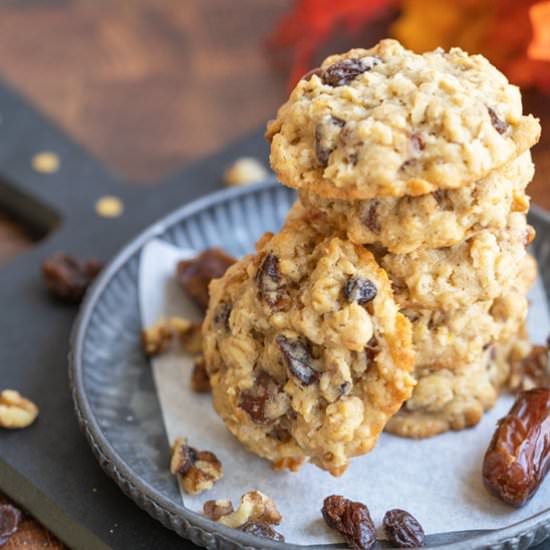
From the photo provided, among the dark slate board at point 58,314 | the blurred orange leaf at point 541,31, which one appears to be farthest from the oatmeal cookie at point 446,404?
the blurred orange leaf at point 541,31

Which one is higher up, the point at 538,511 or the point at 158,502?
the point at 158,502

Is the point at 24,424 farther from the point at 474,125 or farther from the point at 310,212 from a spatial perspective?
the point at 474,125

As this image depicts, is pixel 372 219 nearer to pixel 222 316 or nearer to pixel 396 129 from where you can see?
pixel 396 129

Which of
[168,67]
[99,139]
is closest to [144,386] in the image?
[99,139]

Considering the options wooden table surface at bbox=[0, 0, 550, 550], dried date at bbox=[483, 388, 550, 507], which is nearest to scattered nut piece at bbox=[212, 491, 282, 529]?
dried date at bbox=[483, 388, 550, 507]

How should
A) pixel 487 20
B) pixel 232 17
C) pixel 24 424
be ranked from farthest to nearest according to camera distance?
1. pixel 232 17
2. pixel 487 20
3. pixel 24 424

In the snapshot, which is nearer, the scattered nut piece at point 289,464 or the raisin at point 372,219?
the raisin at point 372,219

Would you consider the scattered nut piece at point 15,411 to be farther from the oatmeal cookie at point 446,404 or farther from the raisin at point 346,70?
the raisin at point 346,70
